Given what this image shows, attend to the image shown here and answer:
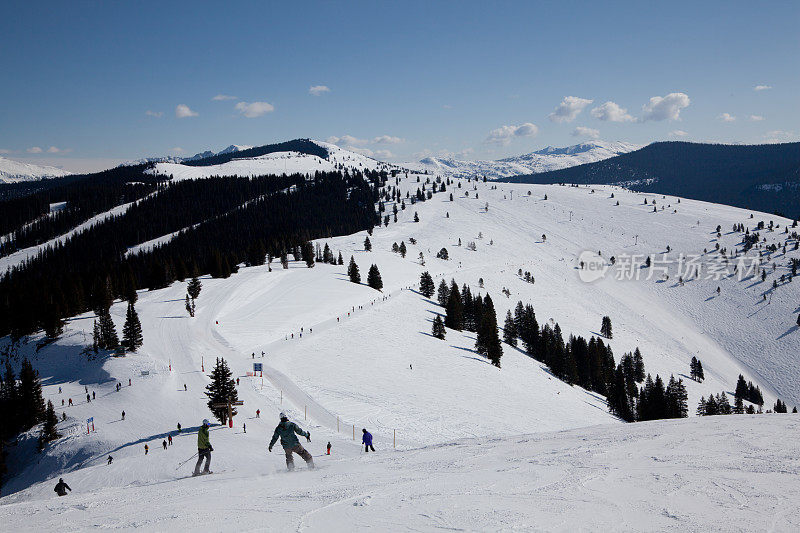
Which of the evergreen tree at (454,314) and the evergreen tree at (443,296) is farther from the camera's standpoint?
the evergreen tree at (443,296)

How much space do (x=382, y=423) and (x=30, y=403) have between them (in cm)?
3554

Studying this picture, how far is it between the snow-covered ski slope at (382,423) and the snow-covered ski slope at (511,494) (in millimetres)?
69

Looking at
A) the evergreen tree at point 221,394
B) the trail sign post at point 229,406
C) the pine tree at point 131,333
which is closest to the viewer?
the trail sign post at point 229,406

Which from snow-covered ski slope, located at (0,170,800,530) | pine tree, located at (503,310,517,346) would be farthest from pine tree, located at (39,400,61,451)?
pine tree, located at (503,310,517,346)

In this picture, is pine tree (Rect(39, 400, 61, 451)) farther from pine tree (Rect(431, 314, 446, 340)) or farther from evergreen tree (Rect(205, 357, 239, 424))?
pine tree (Rect(431, 314, 446, 340))

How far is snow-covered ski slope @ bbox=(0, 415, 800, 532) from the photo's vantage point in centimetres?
717

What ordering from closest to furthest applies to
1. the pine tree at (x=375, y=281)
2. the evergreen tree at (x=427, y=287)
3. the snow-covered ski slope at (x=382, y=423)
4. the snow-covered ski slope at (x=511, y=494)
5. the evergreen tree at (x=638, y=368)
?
the snow-covered ski slope at (x=511, y=494)
the snow-covered ski slope at (x=382, y=423)
the evergreen tree at (x=638, y=368)
the pine tree at (x=375, y=281)
the evergreen tree at (x=427, y=287)

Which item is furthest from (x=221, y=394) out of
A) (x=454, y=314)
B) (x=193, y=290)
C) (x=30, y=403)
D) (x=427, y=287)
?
(x=427, y=287)

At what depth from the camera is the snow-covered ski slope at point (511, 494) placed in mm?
7168

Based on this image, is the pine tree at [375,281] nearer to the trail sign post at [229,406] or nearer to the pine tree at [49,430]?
the pine tree at [49,430]

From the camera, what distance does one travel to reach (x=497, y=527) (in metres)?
6.82

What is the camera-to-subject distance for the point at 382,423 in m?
30.9

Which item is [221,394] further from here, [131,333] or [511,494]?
[511,494]

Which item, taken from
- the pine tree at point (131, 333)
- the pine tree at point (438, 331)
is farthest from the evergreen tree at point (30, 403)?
the pine tree at point (438, 331)
